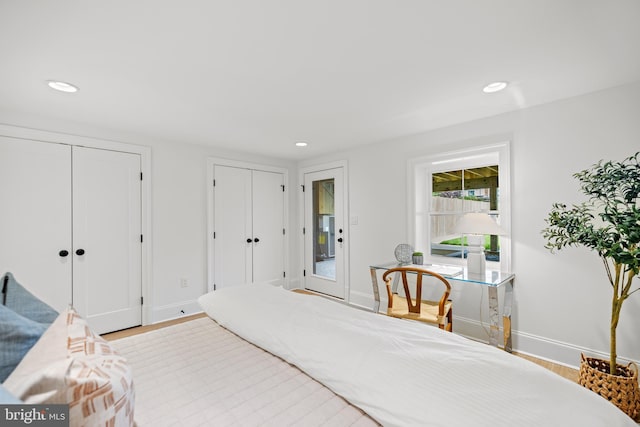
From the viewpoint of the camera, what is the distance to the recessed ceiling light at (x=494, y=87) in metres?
2.13

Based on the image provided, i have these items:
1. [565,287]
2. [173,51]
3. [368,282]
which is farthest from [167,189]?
[565,287]

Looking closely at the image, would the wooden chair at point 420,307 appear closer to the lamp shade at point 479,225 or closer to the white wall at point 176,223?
the lamp shade at point 479,225

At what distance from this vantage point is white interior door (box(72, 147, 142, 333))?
2.96 metres

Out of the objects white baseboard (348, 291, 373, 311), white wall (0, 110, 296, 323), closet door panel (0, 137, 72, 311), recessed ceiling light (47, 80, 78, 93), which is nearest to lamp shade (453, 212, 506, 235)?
white baseboard (348, 291, 373, 311)

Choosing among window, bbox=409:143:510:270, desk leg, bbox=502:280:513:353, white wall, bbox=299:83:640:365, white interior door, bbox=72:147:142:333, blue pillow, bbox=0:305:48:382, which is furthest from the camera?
white interior door, bbox=72:147:142:333

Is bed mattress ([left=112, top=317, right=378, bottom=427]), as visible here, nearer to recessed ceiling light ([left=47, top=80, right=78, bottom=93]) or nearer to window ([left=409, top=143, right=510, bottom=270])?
recessed ceiling light ([left=47, top=80, right=78, bottom=93])

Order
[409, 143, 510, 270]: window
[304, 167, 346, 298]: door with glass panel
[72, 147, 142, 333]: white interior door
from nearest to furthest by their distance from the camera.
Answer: [409, 143, 510, 270]: window, [72, 147, 142, 333]: white interior door, [304, 167, 346, 298]: door with glass panel

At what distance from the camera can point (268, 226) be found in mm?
4551

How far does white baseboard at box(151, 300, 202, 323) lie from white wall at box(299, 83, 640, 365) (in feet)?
10.6

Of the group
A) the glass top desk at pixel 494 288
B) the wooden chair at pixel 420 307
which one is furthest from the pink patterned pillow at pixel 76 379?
the glass top desk at pixel 494 288

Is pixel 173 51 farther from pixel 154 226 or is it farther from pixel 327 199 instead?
pixel 327 199

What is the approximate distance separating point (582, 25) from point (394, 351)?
1910 mm

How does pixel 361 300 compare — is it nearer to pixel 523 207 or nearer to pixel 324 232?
pixel 324 232

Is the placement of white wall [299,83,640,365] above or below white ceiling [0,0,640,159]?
below
